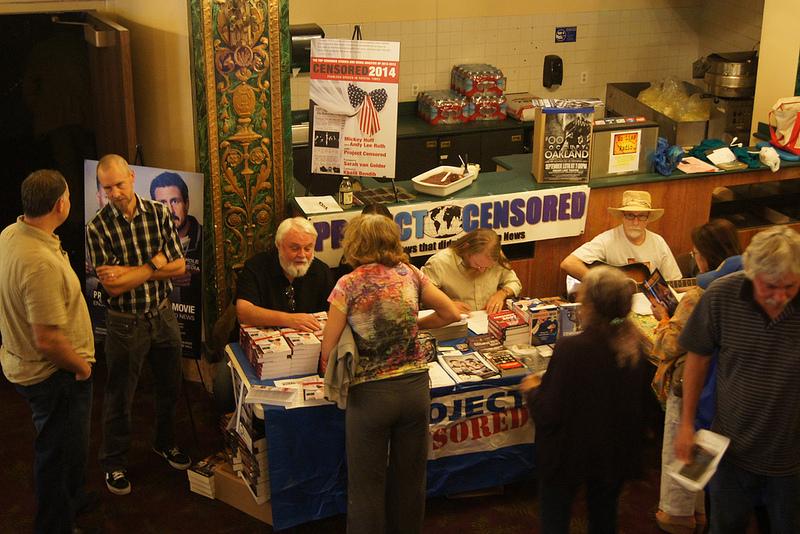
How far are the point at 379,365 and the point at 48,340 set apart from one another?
1318mm

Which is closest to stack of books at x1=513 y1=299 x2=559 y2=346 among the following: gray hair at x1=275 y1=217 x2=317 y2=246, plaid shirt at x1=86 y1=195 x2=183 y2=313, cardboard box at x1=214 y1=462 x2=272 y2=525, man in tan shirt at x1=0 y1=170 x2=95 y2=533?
gray hair at x1=275 y1=217 x2=317 y2=246

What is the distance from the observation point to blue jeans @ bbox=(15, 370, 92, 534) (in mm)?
3832

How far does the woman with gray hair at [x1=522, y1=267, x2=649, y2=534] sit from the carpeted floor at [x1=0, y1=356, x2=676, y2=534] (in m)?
1.19

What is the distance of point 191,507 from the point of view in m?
4.52

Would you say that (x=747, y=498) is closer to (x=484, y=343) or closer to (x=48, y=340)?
(x=484, y=343)

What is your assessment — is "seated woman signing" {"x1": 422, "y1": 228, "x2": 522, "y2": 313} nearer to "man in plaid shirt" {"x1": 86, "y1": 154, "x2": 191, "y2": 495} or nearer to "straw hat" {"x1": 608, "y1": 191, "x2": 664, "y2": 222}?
"straw hat" {"x1": 608, "y1": 191, "x2": 664, "y2": 222}

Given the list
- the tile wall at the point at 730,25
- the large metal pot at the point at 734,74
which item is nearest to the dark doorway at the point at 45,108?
the large metal pot at the point at 734,74

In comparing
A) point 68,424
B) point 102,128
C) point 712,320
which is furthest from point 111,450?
point 712,320

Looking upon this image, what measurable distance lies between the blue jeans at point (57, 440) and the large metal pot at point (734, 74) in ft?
18.8

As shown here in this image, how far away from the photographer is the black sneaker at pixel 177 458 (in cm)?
483

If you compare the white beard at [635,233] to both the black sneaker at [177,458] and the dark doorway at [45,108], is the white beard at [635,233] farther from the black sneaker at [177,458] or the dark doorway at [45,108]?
the dark doorway at [45,108]

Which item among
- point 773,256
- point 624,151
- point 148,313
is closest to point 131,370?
point 148,313

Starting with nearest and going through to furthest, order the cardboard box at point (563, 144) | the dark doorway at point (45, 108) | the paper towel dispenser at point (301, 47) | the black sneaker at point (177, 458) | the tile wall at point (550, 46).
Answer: the black sneaker at point (177, 458) → the cardboard box at point (563, 144) → the paper towel dispenser at point (301, 47) → the dark doorway at point (45, 108) → the tile wall at point (550, 46)

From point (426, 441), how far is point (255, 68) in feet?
7.67
